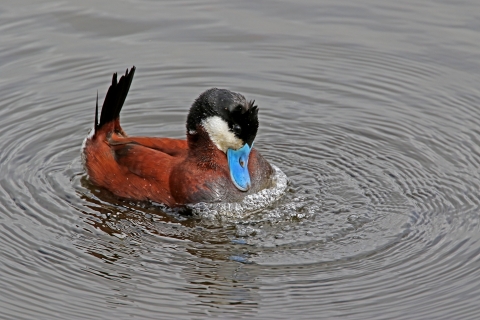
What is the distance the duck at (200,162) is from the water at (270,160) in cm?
21

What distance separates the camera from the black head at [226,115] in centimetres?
775

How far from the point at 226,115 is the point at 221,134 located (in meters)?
0.23

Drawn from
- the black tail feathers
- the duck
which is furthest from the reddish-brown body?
the black tail feathers

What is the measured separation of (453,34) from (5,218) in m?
5.88

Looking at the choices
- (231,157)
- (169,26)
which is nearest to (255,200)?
(231,157)

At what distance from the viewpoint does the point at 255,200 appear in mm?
8141

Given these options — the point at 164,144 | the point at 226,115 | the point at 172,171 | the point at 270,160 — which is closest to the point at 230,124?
the point at 226,115

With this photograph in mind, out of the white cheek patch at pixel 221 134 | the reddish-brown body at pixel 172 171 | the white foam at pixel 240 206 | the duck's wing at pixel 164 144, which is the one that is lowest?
the white foam at pixel 240 206

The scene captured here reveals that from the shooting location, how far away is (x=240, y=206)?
8.05m

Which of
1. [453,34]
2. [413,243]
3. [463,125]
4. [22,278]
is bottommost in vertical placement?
[22,278]

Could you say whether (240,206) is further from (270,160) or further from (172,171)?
(270,160)

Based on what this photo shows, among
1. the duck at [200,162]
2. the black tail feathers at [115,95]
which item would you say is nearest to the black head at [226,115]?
the duck at [200,162]

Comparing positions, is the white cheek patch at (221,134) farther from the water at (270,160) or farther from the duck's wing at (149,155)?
the water at (270,160)

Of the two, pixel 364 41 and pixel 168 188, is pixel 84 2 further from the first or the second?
pixel 168 188
